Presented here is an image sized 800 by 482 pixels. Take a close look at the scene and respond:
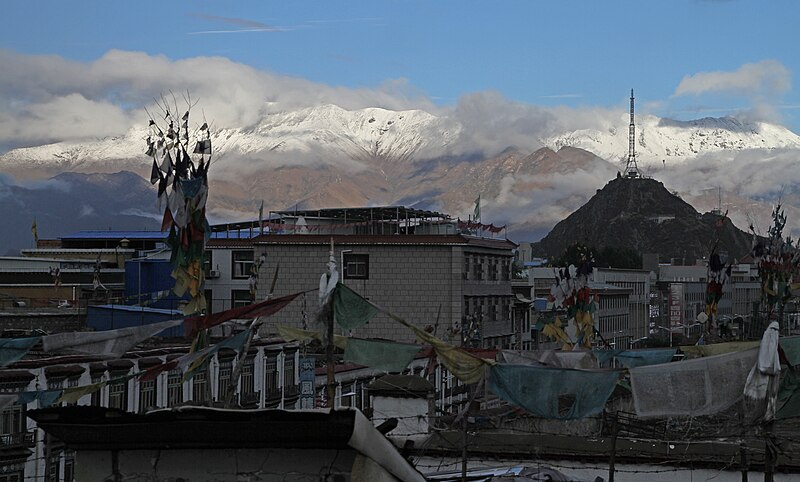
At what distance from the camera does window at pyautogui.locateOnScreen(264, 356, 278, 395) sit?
3500cm

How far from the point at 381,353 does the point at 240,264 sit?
4645 centimetres

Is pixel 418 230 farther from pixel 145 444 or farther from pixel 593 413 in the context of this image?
pixel 145 444

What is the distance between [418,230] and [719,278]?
25419 millimetres

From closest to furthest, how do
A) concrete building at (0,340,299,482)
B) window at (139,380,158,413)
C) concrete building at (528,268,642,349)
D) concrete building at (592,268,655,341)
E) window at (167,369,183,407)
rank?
concrete building at (0,340,299,482) < window at (139,380,158,413) < window at (167,369,183,407) < concrete building at (528,268,642,349) < concrete building at (592,268,655,341)

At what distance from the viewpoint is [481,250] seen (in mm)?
62656

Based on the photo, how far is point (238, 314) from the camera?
1625 cm

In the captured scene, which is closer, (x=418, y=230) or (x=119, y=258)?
(x=418, y=230)

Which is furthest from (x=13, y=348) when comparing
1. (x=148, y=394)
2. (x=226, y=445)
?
(x=148, y=394)

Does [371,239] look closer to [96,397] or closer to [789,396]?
[96,397]

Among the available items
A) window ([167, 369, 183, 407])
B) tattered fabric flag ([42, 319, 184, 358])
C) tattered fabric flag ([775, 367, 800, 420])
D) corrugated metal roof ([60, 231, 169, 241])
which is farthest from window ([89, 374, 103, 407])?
corrugated metal roof ([60, 231, 169, 241])

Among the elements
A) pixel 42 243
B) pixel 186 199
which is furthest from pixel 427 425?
pixel 42 243

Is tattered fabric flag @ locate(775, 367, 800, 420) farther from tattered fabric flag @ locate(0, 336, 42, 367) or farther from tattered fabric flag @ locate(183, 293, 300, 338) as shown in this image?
tattered fabric flag @ locate(0, 336, 42, 367)

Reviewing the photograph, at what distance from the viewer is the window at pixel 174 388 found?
97.1 ft

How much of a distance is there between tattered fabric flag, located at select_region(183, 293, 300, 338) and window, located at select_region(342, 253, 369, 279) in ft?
138
